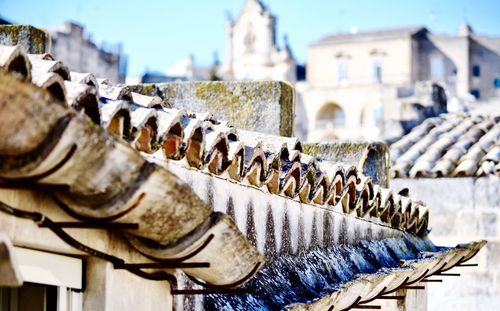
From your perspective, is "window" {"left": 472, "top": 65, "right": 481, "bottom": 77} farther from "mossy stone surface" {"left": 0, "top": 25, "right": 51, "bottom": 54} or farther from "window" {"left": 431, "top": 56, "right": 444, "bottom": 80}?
"mossy stone surface" {"left": 0, "top": 25, "right": 51, "bottom": 54}

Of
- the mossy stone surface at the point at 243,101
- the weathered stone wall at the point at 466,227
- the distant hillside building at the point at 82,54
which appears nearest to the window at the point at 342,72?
the distant hillside building at the point at 82,54

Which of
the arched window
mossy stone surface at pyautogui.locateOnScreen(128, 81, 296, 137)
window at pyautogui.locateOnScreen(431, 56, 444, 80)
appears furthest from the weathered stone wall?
window at pyautogui.locateOnScreen(431, 56, 444, 80)

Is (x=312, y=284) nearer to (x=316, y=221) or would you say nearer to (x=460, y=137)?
(x=316, y=221)

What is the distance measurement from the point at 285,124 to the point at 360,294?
2.71 m

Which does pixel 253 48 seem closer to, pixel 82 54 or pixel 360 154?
pixel 82 54

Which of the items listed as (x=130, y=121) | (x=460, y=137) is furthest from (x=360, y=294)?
(x=460, y=137)

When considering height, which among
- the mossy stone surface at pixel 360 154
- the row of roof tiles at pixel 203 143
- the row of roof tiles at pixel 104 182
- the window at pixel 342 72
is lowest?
the row of roof tiles at pixel 104 182

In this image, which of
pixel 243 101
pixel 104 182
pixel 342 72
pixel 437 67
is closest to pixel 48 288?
pixel 104 182

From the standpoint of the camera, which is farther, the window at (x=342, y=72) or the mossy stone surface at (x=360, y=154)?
the window at (x=342, y=72)

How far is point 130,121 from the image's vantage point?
379 cm

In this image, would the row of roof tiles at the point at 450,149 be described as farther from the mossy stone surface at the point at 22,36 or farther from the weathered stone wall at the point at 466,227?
the mossy stone surface at the point at 22,36

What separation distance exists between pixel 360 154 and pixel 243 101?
5.27 ft

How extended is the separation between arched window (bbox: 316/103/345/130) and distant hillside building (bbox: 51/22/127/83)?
25548 millimetres

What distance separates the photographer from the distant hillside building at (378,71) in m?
85.1
